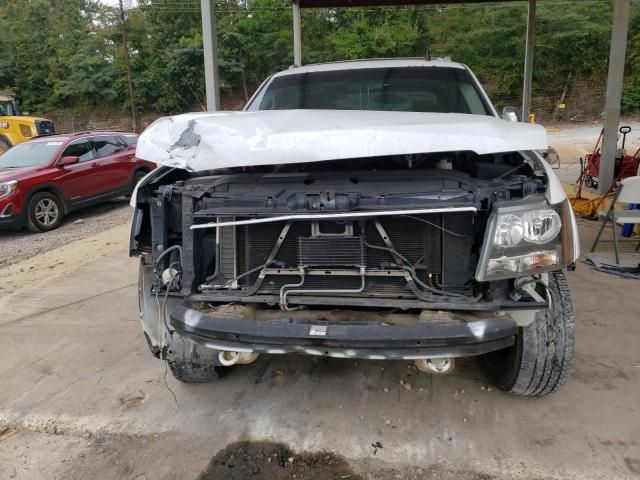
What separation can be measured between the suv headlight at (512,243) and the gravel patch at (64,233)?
682 centimetres

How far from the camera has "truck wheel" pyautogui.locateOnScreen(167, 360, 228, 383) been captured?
115 inches

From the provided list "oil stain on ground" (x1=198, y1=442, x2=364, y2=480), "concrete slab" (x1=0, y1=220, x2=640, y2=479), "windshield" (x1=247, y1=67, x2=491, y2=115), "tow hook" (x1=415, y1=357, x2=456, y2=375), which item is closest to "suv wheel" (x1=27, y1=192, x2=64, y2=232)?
"concrete slab" (x1=0, y1=220, x2=640, y2=479)

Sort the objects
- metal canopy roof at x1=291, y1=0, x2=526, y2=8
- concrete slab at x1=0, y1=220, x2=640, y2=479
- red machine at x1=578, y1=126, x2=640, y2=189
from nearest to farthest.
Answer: concrete slab at x1=0, y1=220, x2=640, y2=479 → red machine at x1=578, y1=126, x2=640, y2=189 → metal canopy roof at x1=291, y1=0, x2=526, y2=8

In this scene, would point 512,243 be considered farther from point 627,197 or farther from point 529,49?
point 529,49

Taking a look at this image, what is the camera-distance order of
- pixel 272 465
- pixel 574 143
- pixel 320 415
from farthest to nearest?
pixel 574 143, pixel 320 415, pixel 272 465

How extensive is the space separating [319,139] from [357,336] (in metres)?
0.93

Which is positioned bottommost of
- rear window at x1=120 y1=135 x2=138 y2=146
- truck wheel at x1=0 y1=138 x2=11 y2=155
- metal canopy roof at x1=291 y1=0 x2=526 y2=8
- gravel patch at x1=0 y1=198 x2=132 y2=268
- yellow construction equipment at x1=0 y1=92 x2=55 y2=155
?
gravel patch at x1=0 y1=198 x2=132 y2=268

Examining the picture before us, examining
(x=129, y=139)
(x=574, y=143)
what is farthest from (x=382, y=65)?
(x=574, y=143)

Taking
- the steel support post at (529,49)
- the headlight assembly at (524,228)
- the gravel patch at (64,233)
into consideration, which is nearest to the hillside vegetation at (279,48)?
the steel support post at (529,49)

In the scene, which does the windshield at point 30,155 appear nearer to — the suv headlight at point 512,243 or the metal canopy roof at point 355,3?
the metal canopy roof at point 355,3

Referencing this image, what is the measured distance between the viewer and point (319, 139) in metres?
2.44

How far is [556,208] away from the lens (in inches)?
91.7

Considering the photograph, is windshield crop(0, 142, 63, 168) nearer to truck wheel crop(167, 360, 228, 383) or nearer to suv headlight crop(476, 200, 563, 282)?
truck wheel crop(167, 360, 228, 383)

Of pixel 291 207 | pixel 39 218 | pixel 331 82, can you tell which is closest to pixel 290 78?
pixel 331 82
